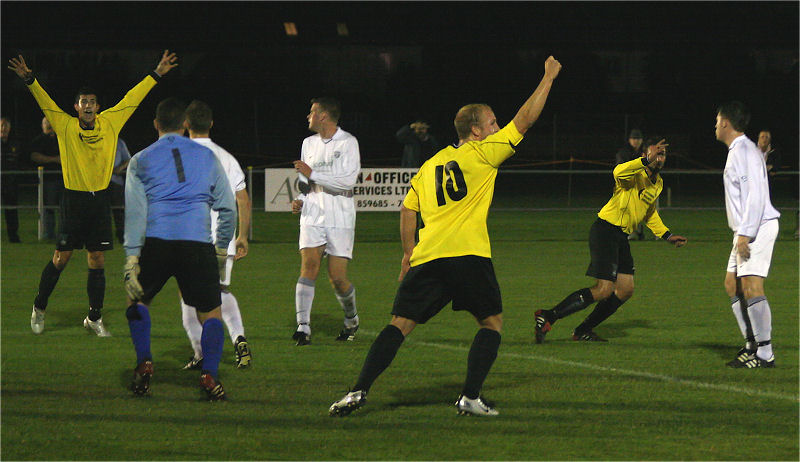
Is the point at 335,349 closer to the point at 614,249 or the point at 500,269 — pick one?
the point at 614,249

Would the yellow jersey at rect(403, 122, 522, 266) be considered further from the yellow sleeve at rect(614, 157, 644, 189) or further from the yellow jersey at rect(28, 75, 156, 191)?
the yellow jersey at rect(28, 75, 156, 191)

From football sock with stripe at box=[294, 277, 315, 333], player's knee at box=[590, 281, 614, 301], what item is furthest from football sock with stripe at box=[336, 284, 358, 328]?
player's knee at box=[590, 281, 614, 301]

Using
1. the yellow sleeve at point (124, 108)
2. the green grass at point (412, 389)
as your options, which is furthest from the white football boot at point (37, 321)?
the yellow sleeve at point (124, 108)

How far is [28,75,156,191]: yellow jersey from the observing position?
30.8 ft

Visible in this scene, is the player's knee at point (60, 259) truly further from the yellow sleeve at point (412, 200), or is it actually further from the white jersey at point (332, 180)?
the yellow sleeve at point (412, 200)

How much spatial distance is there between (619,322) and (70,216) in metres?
5.31

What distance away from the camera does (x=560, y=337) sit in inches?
394

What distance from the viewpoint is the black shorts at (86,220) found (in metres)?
9.71

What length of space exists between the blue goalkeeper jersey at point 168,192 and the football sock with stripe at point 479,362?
187 centimetres

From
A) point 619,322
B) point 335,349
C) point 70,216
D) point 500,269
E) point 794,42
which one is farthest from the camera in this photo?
point 794,42

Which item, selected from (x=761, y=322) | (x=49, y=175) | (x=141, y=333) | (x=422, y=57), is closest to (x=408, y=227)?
(x=141, y=333)

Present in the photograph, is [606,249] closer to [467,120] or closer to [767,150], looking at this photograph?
[467,120]

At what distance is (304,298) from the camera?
30.8 feet

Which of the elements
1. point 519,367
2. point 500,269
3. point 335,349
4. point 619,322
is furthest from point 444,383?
point 500,269
